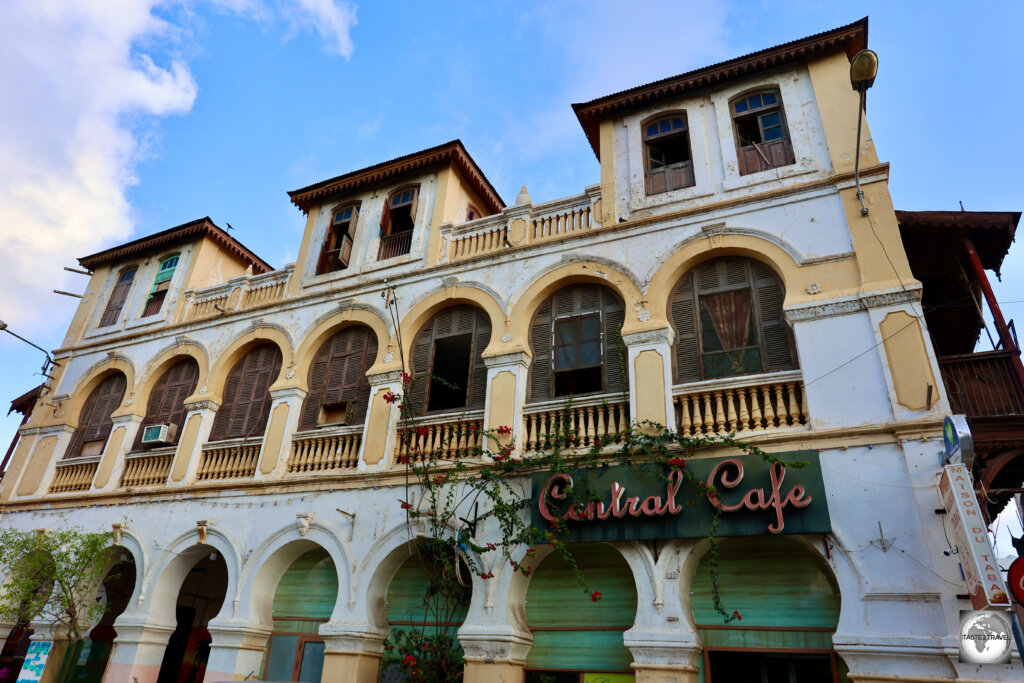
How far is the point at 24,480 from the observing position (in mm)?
15055

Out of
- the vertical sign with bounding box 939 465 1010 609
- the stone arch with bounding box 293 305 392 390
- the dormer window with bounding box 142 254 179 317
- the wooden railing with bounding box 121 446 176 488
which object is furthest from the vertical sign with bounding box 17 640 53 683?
the vertical sign with bounding box 939 465 1010 609

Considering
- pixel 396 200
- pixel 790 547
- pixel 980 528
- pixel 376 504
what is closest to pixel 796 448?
pixel 790 547

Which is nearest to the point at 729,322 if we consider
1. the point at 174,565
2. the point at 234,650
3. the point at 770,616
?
the point at 770,616

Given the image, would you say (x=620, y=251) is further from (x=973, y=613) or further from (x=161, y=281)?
(x=161, y=281)

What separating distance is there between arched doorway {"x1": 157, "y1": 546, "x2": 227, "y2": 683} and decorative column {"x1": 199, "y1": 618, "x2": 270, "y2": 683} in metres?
3.02

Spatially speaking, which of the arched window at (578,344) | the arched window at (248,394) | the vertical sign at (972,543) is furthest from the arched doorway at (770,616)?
the arched window at (248,394)

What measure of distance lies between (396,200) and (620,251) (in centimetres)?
591

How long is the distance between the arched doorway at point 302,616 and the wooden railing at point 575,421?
447 cm

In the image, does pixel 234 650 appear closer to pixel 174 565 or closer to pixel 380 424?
pixel 174 565

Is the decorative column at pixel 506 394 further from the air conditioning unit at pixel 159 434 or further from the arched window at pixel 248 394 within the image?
the air conditioning unit at pixel 159 434

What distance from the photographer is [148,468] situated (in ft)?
44.2

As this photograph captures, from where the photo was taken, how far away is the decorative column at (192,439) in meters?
12.8

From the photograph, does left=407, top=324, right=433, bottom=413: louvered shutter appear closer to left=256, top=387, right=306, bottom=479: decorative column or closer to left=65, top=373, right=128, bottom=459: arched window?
left=256, top=387, right=306, bottom=479: decorative column

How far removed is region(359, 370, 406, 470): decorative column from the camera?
1088 cm
